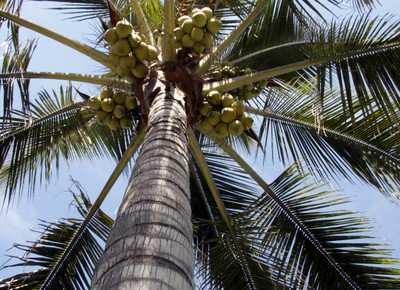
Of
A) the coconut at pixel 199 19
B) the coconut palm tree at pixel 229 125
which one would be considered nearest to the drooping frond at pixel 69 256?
the coconut palm tree at pixel 229 125

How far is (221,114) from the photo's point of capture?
17.4 ft

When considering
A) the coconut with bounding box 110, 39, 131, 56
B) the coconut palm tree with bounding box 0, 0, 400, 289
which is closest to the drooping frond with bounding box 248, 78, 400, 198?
the coconut palm tree with bounding box 0, 0, 400, 289

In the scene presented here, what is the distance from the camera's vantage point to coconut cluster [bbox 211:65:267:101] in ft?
19.6

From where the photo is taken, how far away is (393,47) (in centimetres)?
557

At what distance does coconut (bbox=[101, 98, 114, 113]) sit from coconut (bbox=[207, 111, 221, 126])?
85 centimetres

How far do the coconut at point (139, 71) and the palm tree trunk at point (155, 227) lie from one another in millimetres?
985

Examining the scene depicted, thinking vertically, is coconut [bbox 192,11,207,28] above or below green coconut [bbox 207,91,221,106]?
above

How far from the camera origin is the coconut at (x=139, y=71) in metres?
5.07

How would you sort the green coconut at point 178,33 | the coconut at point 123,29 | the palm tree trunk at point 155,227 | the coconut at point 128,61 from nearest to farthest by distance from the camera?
the palm tree trunk at point 155,227 < the coconut at point 123,29 < the coconut at point 128,61 < the green coconut at point 178,33

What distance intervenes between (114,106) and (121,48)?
2.28 feet

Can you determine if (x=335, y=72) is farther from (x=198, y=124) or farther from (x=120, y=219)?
(x=120, y=219)

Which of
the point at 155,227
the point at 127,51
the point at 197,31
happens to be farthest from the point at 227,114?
the point at 155,227

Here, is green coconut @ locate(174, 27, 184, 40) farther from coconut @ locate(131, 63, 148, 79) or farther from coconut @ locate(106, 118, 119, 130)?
coconut @ locate(106, 118, 119, 130)

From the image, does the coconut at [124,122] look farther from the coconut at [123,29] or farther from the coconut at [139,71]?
the coconut at [123,29]
